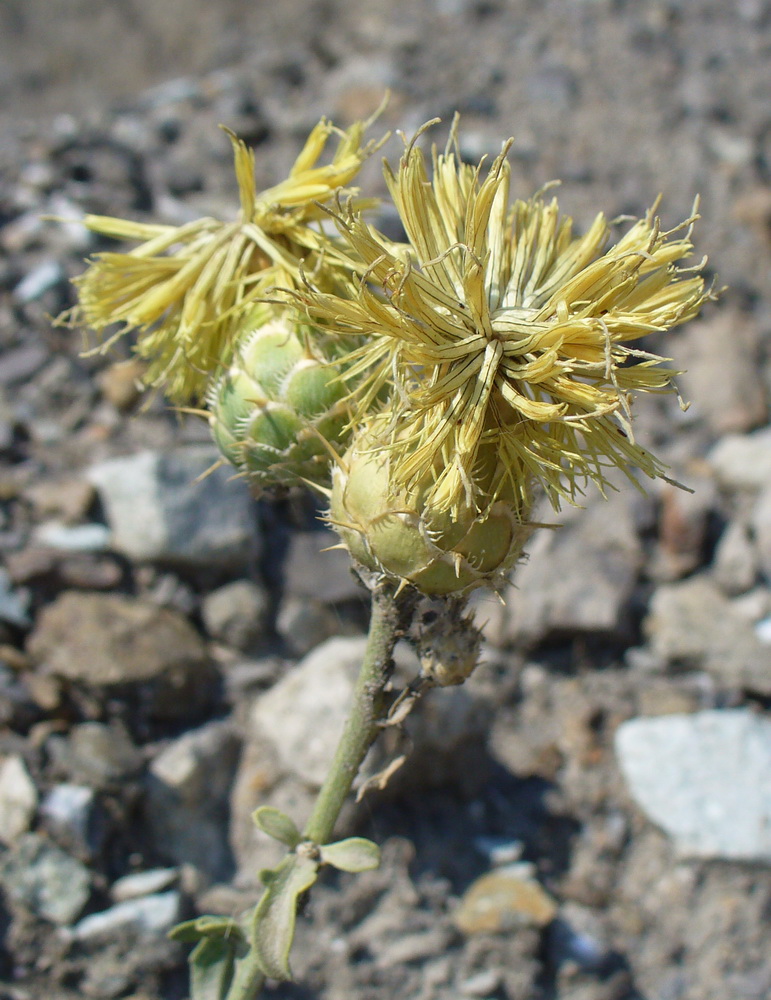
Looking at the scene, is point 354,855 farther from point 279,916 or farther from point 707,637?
point 707,637

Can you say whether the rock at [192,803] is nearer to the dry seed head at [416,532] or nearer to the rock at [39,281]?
the dry seed head at [416,532]

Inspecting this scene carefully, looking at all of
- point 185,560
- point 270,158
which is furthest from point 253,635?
point 270,158

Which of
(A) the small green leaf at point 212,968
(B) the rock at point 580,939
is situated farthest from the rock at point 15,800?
(B) the rock at point 580,939

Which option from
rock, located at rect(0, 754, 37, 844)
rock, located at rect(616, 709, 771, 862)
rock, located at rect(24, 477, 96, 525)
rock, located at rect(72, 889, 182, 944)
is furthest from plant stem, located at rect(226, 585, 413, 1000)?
rock, located at rect(24, 477, 96, 525)

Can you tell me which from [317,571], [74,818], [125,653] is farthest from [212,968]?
[317,571]

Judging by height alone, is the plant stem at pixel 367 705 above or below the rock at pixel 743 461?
above
